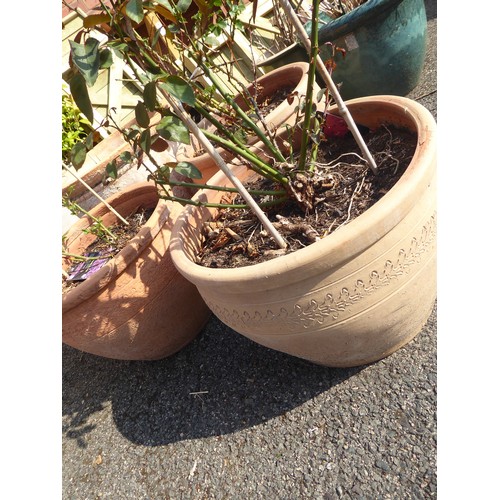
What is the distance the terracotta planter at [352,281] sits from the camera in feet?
2.97

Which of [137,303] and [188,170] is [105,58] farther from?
[137,303]

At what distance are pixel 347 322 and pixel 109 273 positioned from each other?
79 cm

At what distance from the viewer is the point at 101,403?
65.5 inches

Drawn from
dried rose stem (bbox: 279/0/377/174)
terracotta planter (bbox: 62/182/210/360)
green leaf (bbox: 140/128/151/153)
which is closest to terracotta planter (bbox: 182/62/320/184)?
terracotta planter (bbox: 62/182/210/360)

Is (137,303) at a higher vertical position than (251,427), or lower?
higher

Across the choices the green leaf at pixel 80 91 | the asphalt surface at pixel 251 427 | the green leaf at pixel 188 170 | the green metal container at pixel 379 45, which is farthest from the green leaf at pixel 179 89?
the green metal container at pixel 379 45

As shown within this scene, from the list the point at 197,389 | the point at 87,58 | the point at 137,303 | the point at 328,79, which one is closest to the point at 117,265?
the point at 137,303

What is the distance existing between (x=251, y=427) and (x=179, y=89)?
3.34 ft

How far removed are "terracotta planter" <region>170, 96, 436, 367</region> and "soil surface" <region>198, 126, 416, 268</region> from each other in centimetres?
10

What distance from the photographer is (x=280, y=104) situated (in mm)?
1707

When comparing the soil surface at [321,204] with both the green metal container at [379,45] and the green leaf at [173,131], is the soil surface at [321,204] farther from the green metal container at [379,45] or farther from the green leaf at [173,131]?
the green metal container at [379,45]

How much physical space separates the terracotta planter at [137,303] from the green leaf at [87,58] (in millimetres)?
717

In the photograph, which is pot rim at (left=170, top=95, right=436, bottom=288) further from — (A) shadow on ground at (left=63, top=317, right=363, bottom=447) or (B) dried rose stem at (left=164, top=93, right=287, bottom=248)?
(A) shadow on ground at (left=63, top=317, right=363, bottom=447)

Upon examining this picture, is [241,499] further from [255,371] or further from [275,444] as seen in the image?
[255,371]
